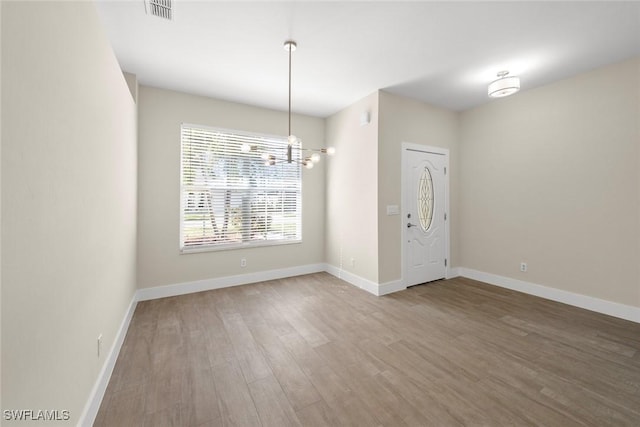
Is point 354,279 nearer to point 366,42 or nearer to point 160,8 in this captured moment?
point 366,42

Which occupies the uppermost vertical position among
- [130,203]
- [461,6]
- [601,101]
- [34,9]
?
[461,6]

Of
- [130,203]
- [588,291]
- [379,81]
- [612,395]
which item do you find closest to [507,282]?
[588,291]

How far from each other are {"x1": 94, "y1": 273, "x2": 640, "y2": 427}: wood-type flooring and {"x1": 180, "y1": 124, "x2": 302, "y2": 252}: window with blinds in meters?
1.13

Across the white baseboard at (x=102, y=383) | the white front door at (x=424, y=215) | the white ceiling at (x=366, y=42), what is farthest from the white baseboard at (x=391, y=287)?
the white baseboard at (x=102, y=383)

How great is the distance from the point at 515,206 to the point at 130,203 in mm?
5377

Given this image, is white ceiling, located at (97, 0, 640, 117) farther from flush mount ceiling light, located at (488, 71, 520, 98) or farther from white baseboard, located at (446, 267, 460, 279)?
white baseboard, located at (446, 267, 460, 279)

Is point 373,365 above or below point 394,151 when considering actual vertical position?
below

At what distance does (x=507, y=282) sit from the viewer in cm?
411

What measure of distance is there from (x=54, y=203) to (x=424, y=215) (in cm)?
444

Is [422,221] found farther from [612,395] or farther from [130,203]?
[130,203]

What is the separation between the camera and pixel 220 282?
4.11 meters

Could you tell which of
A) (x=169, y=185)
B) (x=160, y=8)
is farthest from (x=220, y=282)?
(x=160, y=8)

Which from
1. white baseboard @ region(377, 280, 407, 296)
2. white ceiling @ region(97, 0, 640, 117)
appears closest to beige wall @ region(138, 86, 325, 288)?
white ceiling @ region(97, 0, 640, 117)

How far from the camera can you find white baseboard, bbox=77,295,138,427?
153 cm
